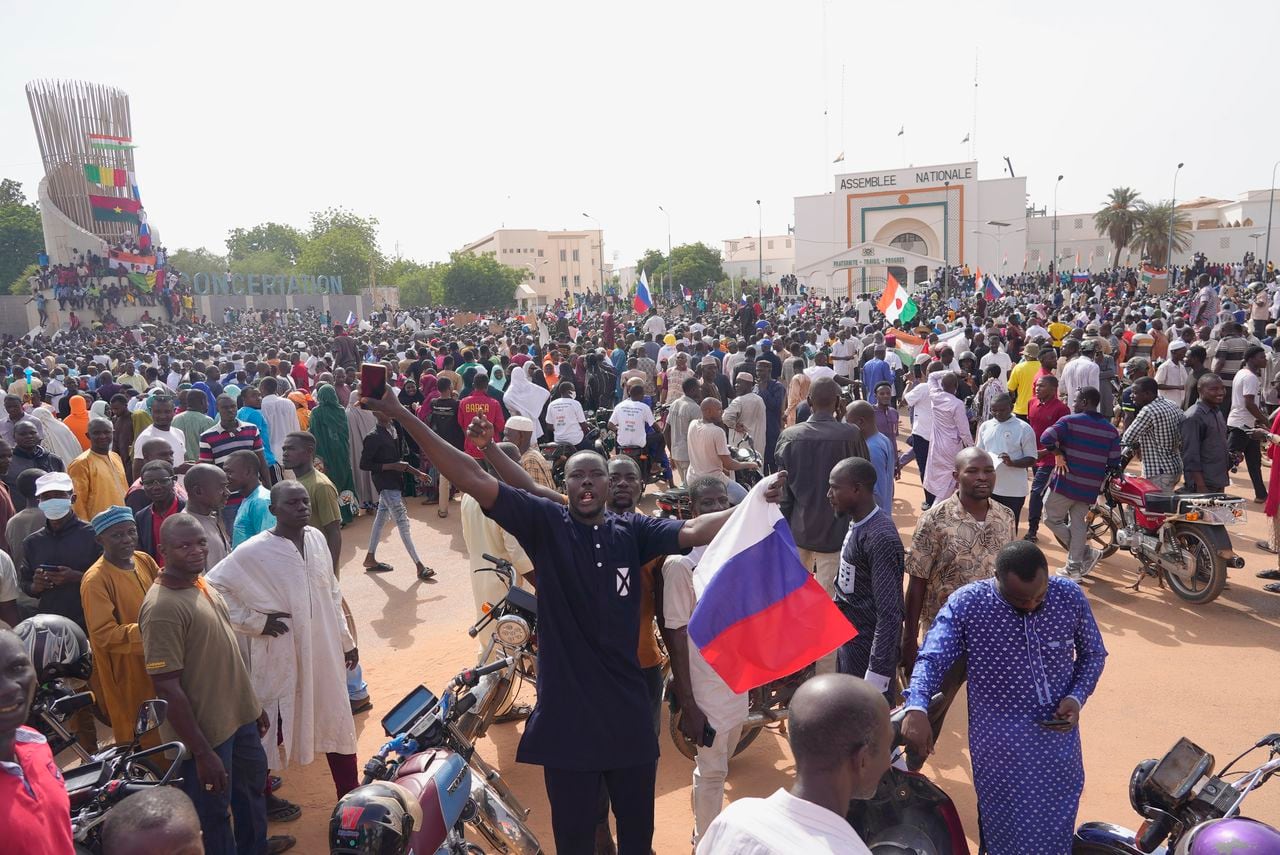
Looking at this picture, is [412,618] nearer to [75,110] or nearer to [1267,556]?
[1267,556]

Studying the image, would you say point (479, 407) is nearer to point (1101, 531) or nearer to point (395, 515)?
point (395, 515)

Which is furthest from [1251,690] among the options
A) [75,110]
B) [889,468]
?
[75,110]

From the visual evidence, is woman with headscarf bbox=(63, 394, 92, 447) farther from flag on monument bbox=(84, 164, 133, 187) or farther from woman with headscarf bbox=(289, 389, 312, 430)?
flag on monument bbox=(84, 164, 133, 187)

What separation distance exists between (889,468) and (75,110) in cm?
6060

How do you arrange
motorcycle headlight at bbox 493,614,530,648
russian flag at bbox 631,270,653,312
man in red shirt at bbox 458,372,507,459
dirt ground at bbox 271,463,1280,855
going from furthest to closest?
russian flag at bbox 631,270,653,312, man in red shirt at bbox 458,372,507,459, dirt ground at bbox 271,463,1280,855, motorcycle headlight at bbox 493,614,530,648

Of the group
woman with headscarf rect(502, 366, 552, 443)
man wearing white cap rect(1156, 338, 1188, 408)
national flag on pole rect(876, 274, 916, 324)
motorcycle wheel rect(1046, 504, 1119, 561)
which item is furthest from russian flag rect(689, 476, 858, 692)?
national flag on pole rect(876, 274, 916, 324)

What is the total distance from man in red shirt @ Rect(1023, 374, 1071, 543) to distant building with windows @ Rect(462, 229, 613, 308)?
85917 millimetres

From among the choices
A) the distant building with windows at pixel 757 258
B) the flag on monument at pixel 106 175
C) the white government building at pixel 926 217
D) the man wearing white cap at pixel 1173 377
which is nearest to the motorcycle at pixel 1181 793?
the man wearing white cap at pixel 1173 377

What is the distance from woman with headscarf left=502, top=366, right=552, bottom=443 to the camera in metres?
11.6

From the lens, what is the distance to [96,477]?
23.3 ft

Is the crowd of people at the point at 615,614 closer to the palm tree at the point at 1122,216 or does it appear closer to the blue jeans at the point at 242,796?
the blue jeans at the point at 242,796

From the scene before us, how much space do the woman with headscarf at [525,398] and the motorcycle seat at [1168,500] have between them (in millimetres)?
7005

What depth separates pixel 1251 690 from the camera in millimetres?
5723

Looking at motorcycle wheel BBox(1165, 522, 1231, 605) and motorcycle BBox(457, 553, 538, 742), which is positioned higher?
motorcycle BBox(457, 553, 538, 742)
